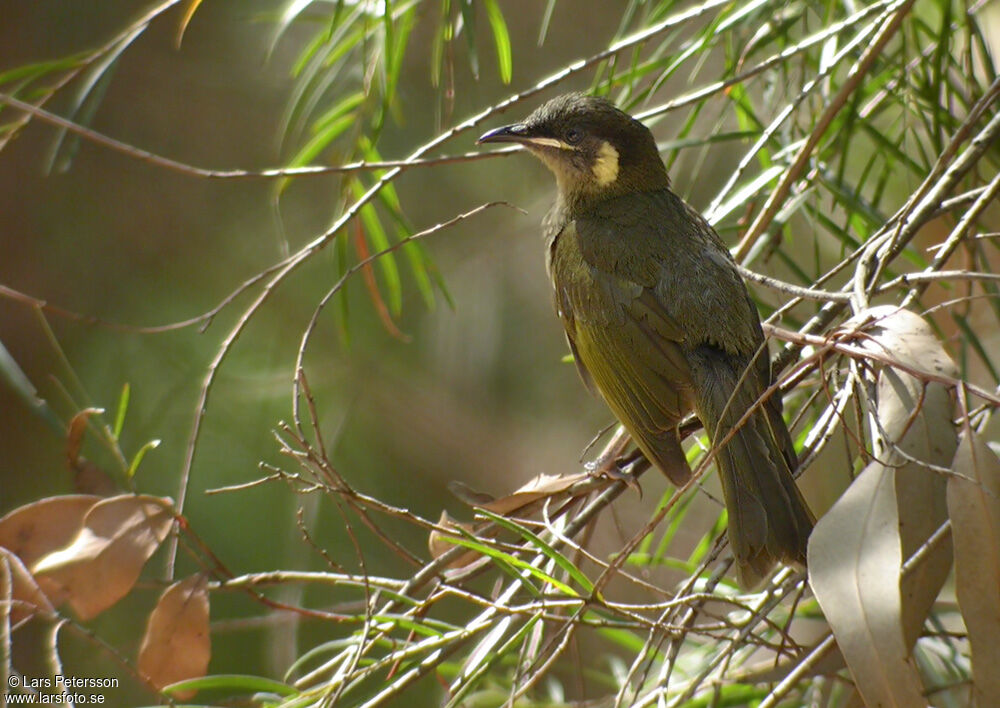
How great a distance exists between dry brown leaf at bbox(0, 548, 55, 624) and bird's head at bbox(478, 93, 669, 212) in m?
1.94

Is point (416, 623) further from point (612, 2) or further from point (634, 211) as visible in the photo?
point (612, 2)

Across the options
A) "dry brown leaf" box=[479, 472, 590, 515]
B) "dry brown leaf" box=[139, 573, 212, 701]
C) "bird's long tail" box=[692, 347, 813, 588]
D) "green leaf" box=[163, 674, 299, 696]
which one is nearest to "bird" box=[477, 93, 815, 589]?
"bird's long tail" box=[692, 347, 813, 588]

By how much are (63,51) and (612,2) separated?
3222mm

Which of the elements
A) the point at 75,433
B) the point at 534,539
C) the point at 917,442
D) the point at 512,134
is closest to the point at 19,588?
the point at 75,433

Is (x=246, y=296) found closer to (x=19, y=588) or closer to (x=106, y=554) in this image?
(x=106, y=554)

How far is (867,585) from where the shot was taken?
1.64 m

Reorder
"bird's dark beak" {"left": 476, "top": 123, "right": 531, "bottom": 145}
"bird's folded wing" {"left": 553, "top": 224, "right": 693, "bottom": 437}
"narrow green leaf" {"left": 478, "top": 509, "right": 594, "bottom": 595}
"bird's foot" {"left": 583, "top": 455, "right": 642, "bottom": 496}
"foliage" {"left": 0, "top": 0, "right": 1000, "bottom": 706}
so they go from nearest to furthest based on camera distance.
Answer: "foliage" {"left": 0, "top": 0, "right": 1000, "bottom": 706} → "narrow green leaf" {"left": 478, "top": 509, "right": 594, "bottom": 595} → "bird's foot" {"left": 583, "top": 455, "right": 642, "bottom": 496} → "bird's folded wing" {"left": 553, "top": 224, "right": 693, "bottom": 437} → "bird's dark beak" {"left": 476, "top": 123, "right": 531, "bottom": 145}

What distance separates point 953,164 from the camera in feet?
8.14

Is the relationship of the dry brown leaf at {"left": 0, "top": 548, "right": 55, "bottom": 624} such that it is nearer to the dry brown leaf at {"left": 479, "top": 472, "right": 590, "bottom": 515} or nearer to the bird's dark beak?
the dry brown leaf at {"left": 479, "top": 472, "right": 590, "bottom": 515}

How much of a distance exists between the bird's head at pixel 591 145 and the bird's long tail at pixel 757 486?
1002mm

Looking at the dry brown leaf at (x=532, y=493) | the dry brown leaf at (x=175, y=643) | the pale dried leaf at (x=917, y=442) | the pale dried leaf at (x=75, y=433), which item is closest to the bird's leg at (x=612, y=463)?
the dry brown leaf at (x=532, y=493)

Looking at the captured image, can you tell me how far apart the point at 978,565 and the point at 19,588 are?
5.74 feet

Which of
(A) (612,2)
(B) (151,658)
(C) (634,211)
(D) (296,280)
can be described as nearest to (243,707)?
(B) (151,658)

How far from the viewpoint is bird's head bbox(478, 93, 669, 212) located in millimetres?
3500
